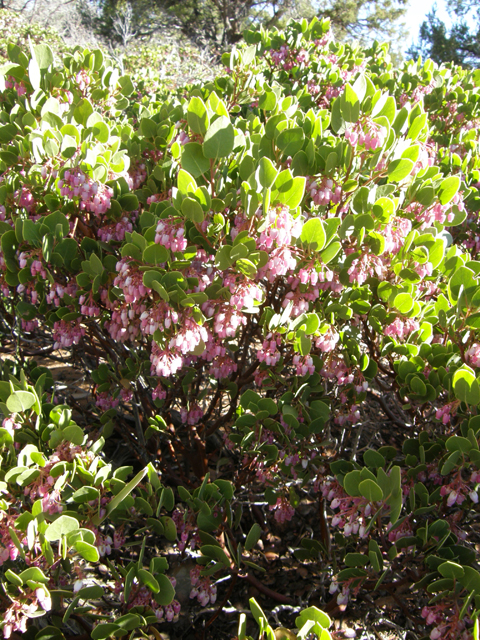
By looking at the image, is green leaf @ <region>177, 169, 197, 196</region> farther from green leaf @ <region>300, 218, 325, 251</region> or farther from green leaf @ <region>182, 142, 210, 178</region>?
green leaf @ <region>300, 218, 325, 251</region>

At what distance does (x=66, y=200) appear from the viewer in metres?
2.30

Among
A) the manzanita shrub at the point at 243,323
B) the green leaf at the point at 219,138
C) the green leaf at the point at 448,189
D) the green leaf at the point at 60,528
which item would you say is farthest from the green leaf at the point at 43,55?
the green leaf at the point at 60,528

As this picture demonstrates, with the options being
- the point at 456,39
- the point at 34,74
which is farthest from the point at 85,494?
the point at 456,39

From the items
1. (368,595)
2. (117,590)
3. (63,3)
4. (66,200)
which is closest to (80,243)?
(66,200)

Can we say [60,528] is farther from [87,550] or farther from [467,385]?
[467,385]

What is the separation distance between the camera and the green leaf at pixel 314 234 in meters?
1.77

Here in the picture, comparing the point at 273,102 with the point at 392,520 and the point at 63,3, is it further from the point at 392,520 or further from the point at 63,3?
the point at 63,3

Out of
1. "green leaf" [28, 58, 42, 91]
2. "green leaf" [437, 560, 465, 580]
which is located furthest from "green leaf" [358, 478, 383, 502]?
"green leaf" [28, 58, 42, 91]

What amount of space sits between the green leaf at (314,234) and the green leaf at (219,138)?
1.30ft

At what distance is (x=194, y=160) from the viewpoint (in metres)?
1.79

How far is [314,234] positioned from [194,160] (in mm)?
534

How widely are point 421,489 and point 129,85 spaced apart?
285 centimetres

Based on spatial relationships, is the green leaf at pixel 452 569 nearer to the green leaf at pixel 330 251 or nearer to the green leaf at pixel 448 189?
the green leaf at pixel 330 251

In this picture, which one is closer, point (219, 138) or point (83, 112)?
point (219, 138)
